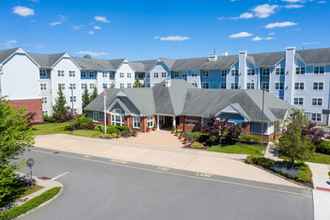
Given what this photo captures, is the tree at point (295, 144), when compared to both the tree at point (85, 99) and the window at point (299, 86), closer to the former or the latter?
the window at point (299, 86)

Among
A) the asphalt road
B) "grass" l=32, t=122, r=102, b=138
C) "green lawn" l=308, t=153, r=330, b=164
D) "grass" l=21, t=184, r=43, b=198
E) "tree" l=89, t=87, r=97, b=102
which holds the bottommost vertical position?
the asphalt road

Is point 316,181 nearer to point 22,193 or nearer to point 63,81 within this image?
point 22,193

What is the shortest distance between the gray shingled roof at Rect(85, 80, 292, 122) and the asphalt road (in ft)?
46.1

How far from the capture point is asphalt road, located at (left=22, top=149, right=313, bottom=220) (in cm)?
1407

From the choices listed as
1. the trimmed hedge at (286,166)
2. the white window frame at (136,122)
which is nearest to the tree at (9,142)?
the trimmed hedge at (286,166)

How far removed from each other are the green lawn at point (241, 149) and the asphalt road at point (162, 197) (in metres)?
7.91

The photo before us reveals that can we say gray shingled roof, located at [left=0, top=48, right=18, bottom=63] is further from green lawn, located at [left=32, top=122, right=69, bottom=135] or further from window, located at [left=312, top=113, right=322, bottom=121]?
window, located at [left=312, top=113, right=322, bottom=121]

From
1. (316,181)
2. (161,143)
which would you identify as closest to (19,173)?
(161,143)

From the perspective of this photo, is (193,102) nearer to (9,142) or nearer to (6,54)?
(9,142)

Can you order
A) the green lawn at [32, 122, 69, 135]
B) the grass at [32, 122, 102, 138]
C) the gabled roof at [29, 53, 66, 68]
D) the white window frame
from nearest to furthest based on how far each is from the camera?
the grass at [32, 122, 102, 138] < the white window frame < the green lawn at [32, 122, 69, 135] < the gabled roof at [29, 53, 66, 68]

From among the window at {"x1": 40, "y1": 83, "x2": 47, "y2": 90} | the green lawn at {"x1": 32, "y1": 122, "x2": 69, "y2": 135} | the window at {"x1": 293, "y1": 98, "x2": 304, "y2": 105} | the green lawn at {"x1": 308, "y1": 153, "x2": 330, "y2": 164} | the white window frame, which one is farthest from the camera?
the window at {"x1": 40, "y1": 83, "x2": 47, "y2": 90}

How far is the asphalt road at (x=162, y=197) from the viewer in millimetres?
14070

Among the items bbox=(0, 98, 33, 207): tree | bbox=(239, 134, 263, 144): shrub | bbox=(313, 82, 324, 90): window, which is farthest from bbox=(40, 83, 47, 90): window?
bbox=(313, 82, 324, 90): window

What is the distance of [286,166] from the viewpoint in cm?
2142
